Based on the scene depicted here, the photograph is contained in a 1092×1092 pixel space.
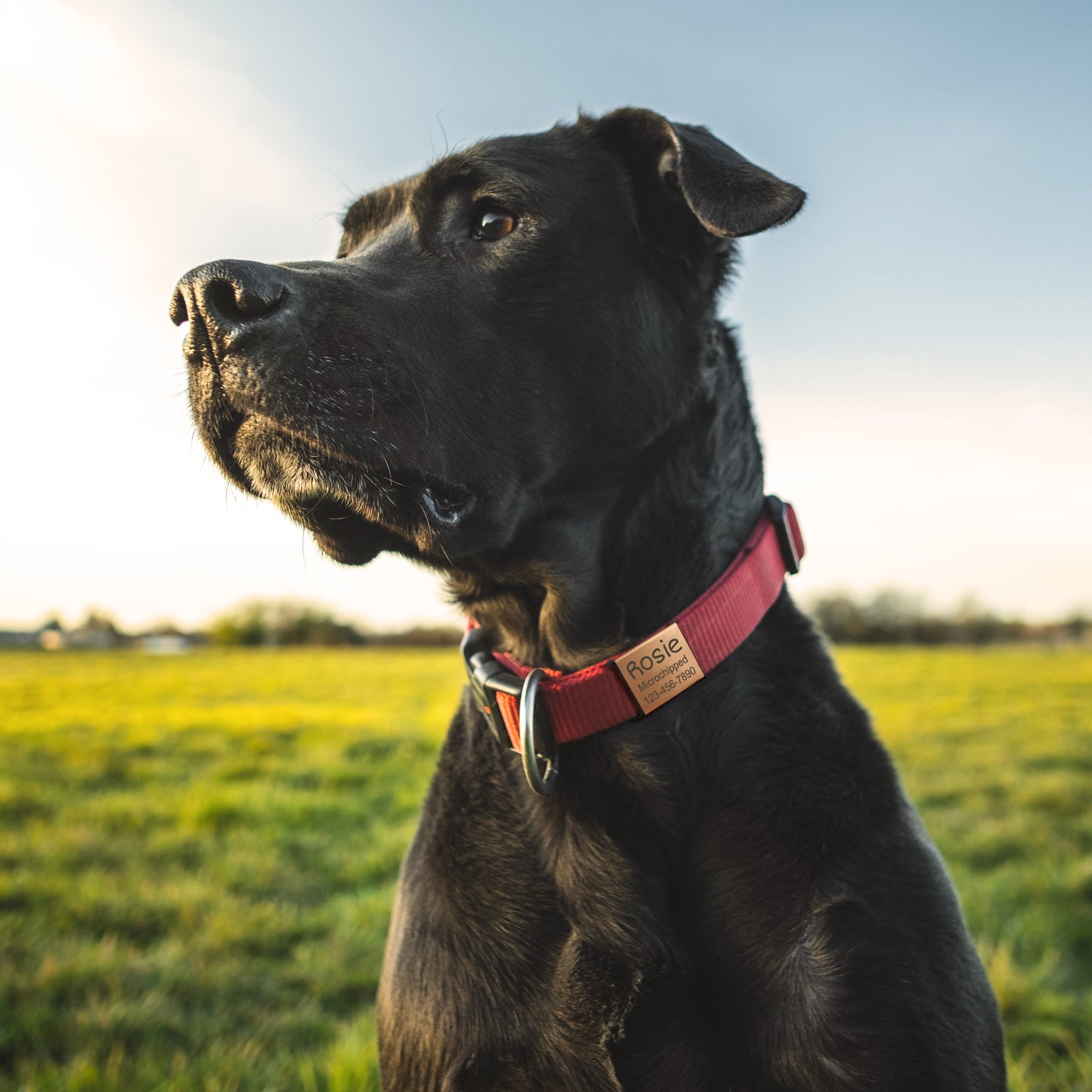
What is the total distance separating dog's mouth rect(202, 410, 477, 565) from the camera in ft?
6.08

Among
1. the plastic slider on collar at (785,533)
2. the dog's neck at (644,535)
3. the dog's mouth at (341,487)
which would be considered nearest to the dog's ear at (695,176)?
the dog's neck at (644,535)

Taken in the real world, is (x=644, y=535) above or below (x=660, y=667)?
above

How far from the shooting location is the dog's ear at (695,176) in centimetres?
191

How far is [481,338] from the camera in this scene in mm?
2045

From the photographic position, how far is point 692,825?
1928mm

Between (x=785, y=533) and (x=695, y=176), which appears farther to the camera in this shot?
(x=785, y=533)

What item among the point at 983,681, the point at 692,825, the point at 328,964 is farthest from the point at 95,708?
the point at 983,681

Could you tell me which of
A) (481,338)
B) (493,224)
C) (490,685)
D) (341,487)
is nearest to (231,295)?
(341,487)

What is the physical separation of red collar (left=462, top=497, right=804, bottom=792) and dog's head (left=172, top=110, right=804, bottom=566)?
36cm

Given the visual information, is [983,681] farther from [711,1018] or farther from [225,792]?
[711,1018]

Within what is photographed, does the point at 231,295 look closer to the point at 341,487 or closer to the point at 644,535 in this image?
the point at 341,487

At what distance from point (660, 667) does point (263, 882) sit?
144 inches

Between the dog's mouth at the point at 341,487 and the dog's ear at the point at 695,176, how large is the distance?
84 centimetres

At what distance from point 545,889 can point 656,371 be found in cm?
123
